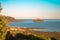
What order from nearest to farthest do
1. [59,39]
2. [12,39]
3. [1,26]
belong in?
[1,26]
[12,39]
[59,39]

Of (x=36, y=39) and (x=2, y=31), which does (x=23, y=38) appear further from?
(x=2, y=31)

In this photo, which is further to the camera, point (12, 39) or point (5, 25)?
point (12, 39)

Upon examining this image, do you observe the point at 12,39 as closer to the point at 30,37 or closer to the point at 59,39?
the point at 30,37

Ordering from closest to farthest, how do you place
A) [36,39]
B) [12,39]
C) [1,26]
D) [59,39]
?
[1,26] < [36,39] < [12,39] < [59,39]

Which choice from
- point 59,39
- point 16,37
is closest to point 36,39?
point 16,37

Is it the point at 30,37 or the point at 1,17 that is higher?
the point at 1,17

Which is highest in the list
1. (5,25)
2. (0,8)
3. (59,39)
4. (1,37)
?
(0,8)

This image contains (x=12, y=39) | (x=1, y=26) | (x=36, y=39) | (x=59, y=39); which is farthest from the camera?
(x=59, y=39)

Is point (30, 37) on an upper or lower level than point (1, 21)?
lower

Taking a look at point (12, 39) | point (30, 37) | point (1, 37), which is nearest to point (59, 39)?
point (30, 37)
